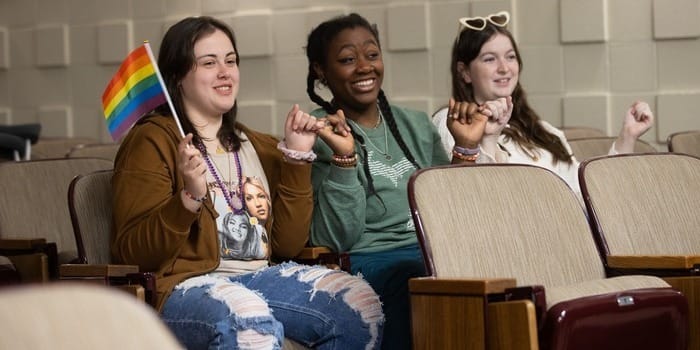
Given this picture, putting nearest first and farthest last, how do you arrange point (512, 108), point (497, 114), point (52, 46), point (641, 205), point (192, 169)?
1. point (192, 169)
2. point (641, 205)
3. point (497, 114)
4. point (512, 108)
5. point (52, 46)

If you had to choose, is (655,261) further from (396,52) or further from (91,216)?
(396,52)

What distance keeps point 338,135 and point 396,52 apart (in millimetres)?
3328

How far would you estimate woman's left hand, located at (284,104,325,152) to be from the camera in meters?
3.80

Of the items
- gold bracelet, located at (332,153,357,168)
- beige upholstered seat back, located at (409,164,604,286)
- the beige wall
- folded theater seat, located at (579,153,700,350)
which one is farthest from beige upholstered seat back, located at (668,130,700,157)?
gold bracelet, located at (332,153,357,168)

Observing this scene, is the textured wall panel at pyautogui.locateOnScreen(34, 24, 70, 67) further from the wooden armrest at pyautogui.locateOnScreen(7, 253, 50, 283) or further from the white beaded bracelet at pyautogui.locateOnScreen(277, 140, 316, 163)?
the white beaded bracelet at pyautogui.locateOnScreen(277, 140, 316, 163)

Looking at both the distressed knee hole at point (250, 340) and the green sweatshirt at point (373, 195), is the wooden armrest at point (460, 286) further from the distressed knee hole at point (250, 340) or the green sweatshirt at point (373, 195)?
the green sweatshirt at point (373, 195)

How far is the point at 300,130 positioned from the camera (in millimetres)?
3814

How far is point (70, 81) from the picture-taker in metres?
8.29

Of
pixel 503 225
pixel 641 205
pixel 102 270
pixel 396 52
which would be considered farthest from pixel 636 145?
pixel 102 270

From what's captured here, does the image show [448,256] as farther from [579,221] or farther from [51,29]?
[51,29]

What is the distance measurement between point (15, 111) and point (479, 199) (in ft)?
18.5

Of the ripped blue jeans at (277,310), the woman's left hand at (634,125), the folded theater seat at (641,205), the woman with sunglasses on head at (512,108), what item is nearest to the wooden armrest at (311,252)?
the ripped blue jeans at (277,310)

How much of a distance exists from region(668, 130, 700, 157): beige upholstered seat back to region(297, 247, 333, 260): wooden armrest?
2.09m

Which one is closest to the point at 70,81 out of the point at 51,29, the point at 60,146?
the point at 51,29
